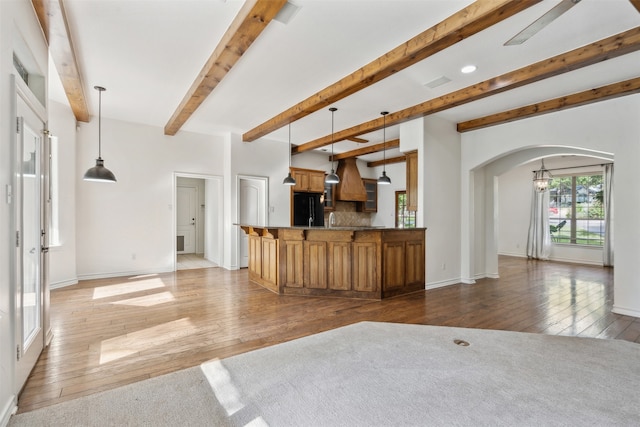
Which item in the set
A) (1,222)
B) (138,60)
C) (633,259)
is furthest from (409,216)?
(1,222)

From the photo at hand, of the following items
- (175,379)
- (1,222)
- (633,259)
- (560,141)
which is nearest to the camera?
(1,222)

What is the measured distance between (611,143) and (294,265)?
4742 mm

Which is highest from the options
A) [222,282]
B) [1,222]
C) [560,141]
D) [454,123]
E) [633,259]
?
[454,123]

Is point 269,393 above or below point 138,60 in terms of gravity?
below

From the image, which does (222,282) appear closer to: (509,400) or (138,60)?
(138,60)

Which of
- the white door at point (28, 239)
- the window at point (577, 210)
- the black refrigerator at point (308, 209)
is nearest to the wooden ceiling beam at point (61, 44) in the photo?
the white door at point (28, 239)

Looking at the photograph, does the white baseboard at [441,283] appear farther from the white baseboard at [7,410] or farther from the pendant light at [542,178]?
the white baseboard at [7,410]

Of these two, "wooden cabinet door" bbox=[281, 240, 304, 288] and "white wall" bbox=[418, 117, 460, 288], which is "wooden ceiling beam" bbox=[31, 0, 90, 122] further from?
"white wall" bbox=[418, 117, 460, 288]

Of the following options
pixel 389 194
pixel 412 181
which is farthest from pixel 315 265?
pixel 389 194

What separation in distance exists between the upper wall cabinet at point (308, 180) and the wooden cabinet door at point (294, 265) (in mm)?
3286

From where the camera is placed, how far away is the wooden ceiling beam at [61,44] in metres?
2.46

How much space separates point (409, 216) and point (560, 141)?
186 inches

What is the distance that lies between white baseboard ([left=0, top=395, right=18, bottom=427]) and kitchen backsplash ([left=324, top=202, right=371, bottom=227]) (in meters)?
7.52

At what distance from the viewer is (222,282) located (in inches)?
218
